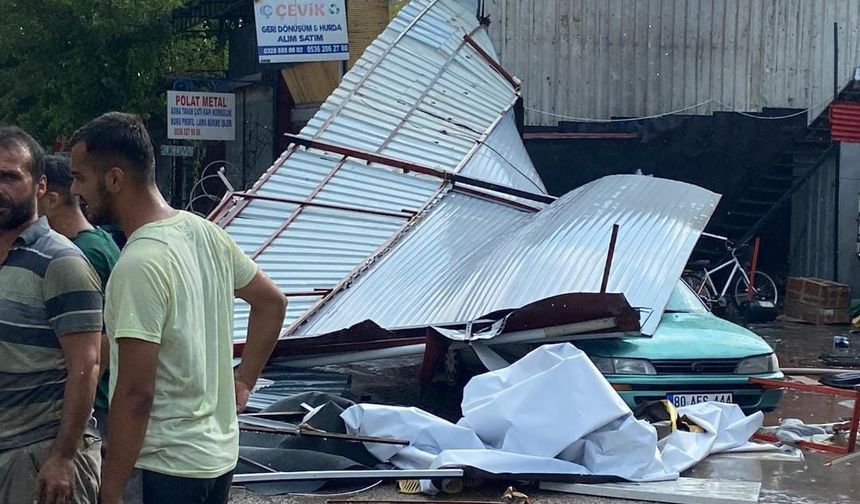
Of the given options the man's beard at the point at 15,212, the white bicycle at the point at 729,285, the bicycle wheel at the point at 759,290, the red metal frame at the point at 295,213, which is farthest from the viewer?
the bicycle wheel at the point at 759,290

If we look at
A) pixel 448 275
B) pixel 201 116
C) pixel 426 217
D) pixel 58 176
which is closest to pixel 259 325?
pixel 58 176

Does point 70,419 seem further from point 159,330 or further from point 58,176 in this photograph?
point 58,176

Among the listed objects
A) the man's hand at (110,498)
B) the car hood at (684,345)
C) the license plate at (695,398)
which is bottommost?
the license plate at (695,398)

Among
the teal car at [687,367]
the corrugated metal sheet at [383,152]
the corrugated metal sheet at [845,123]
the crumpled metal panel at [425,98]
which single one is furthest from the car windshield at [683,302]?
the corrugated metal sheet at [845,123]

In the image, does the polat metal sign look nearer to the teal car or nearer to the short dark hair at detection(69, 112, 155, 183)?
the teal car

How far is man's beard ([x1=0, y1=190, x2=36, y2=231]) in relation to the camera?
315 cm

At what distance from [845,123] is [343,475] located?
1206 cm

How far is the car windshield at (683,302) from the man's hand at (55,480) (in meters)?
5.59

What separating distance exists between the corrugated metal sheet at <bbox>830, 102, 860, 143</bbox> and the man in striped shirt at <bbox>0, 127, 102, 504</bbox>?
45.8ft

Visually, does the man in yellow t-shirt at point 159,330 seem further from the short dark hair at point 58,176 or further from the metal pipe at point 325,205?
the metal pipe at point 325,205

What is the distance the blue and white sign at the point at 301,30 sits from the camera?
16031 millimetres

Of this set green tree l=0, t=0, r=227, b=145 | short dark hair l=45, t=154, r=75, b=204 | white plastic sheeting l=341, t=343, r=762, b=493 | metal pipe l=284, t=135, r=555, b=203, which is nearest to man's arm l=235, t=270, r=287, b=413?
short dark hair l=45, t=154, r=75, b=204

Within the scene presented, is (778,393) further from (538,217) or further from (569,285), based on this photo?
(538,217)

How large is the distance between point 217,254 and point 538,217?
6086 mm
